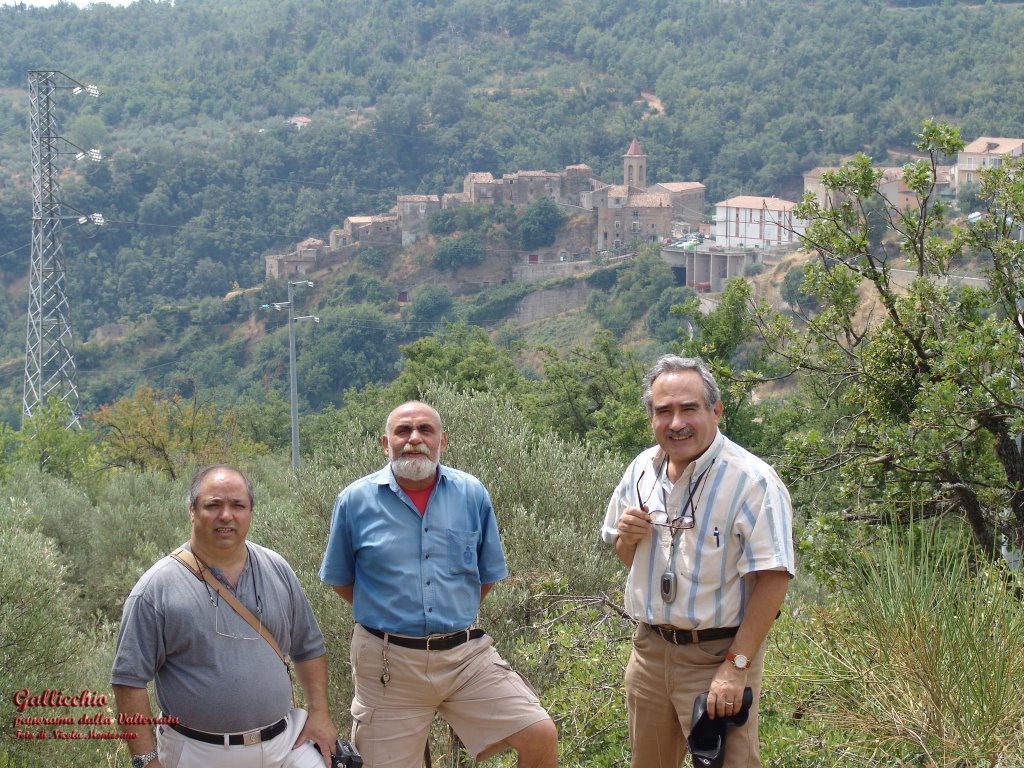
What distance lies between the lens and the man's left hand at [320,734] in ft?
10.0

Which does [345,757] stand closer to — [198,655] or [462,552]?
[198,655]

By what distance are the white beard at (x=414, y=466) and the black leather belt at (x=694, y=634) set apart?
0.84 meters

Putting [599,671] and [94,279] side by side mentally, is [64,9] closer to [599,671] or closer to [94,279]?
[94,279]

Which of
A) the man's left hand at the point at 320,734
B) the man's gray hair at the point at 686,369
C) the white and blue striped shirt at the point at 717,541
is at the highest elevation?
the man's gray hair at the point at 686,369

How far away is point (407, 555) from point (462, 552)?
0.55 feet

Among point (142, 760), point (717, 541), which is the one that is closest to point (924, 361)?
point (717, 541)

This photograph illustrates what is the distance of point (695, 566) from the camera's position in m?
2.83

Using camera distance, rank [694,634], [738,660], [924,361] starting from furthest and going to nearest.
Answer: [924,361] → [694,634] → [738,660]

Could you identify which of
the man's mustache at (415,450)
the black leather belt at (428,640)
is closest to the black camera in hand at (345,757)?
the black leather belt at (428,640)

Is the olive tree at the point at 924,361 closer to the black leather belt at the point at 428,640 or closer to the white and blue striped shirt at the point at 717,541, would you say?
the white and blue striped shirt at the point at 717,541

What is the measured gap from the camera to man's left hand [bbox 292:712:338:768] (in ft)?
10.0

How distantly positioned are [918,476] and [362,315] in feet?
177

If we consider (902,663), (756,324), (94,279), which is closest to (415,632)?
(902,663)

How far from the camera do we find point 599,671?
3.98 metres
